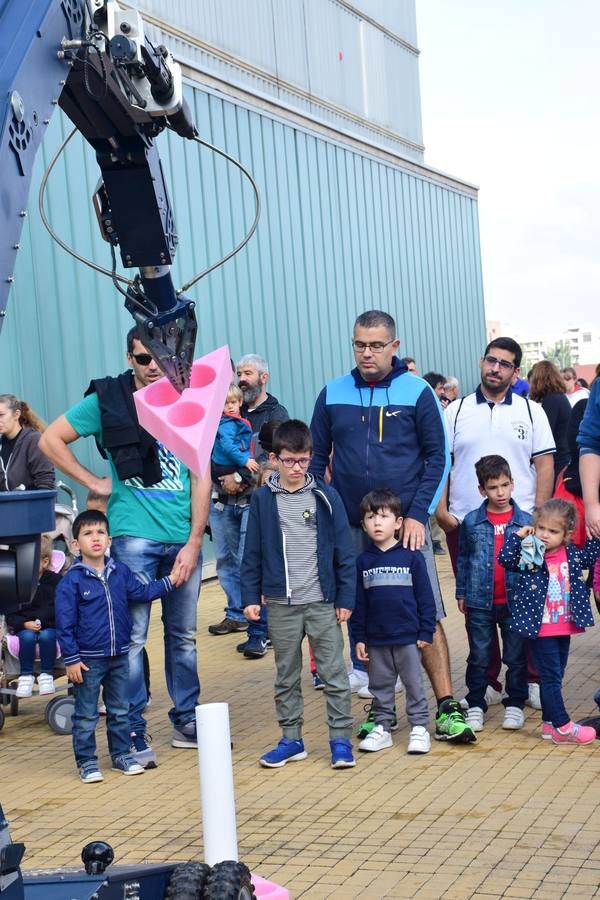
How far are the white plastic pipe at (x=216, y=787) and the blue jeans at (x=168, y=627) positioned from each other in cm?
210

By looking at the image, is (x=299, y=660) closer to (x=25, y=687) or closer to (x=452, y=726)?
(x=452, y=726)

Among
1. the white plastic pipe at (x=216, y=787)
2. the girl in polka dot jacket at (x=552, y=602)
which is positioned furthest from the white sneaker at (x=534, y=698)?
the white plastic pipe at (x=216, y=787)

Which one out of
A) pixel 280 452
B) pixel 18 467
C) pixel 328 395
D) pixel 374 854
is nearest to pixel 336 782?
pixel 374 854

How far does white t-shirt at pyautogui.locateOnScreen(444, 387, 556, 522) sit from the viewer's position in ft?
25.1

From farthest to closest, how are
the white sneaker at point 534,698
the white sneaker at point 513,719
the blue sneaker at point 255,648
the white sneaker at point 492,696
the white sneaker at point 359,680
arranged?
1. the blue sneaker at point 255,648
2. the white sneaker at point 359,680
3. the white sneaker at point 492,696
4. the white sneaker at point 534,698
5. the white sneaker at point 513,719

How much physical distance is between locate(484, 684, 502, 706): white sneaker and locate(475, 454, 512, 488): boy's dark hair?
130 centimetres

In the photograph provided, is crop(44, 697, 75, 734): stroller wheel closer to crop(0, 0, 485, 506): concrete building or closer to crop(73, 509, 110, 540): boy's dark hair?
crop(73, 509, 110, 540): boy's dark hair

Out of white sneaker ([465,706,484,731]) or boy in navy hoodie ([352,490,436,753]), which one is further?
white sneaker ([465,706,484,731])

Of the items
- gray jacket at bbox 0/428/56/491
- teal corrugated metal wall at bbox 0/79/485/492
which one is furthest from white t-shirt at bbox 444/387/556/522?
teal corrugated metal wall at bbox 0/79/485/492

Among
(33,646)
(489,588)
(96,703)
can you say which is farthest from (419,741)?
(33,646)

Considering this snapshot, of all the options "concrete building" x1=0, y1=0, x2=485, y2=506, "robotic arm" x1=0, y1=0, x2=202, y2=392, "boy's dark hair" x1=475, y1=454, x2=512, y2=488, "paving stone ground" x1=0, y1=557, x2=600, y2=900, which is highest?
"concrete building" x1=0, y1=0, x2=485, y2=506

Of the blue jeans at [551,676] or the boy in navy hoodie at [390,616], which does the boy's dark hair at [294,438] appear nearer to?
the boy in navy hoodie at [390,616]

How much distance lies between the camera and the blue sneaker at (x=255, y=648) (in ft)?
31.7

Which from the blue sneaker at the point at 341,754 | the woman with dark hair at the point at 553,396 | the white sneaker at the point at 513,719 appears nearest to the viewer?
the blue sneaker at the point at 341,754
